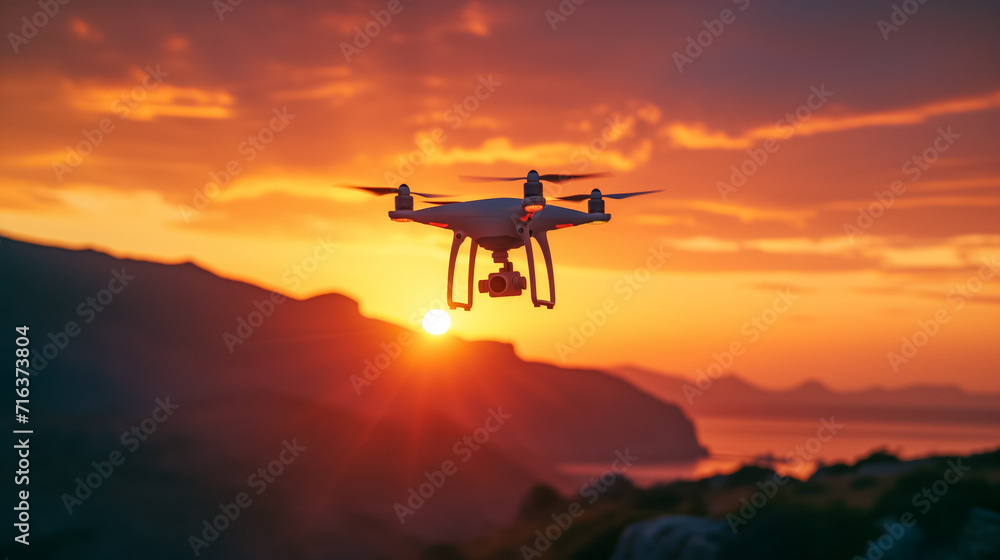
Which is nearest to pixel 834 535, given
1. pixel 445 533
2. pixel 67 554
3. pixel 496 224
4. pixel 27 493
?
pixel 496 224

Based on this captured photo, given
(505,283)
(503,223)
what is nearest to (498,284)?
(505,283)

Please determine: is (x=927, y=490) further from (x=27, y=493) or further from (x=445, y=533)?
(x=445, y=533)

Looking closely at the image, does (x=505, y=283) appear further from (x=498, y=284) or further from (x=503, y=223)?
(x=503, y=223)

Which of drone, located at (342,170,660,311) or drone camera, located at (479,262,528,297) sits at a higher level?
drone, located at (342,170,660,311)

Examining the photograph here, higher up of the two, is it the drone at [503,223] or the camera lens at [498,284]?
the drone at [503,223]
